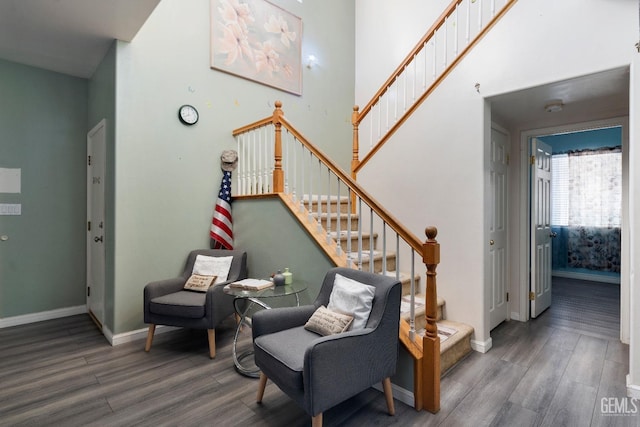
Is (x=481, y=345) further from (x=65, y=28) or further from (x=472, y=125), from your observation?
(x=65, y=28)

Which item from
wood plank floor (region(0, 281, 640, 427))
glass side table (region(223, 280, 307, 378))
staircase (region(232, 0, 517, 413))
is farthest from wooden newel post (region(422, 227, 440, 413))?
glass side table (region(223, 280, 307, 378))

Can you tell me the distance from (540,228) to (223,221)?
3.82 metres

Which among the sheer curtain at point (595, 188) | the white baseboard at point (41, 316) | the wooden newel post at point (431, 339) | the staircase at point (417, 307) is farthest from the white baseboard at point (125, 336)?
the sheer curtain at point (595, 188)

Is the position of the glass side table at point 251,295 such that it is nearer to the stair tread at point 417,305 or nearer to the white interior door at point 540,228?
the stair tread at point 417,305

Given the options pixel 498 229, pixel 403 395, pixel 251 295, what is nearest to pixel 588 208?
pixel 498 229

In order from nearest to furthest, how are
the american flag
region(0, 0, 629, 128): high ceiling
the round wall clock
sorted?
region(0, 0, 629, 128): high ceiling, the round wall clock, the american flag

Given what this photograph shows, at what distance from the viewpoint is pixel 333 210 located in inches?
156

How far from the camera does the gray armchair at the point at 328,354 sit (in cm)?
175

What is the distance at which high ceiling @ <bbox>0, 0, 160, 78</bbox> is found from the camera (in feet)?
8.47

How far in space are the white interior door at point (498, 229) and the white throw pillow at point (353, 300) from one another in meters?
1.80

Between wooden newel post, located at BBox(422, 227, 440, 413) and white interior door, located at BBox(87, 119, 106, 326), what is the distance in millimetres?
3229

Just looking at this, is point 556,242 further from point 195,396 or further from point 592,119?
point 195,396

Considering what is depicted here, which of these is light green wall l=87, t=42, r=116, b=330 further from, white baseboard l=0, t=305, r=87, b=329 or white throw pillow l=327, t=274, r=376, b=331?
white throw pillow l=327, t=274, r=376, b=331

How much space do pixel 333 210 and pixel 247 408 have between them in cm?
231
